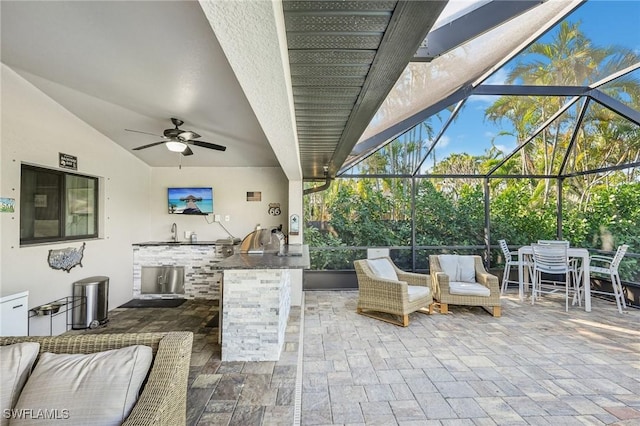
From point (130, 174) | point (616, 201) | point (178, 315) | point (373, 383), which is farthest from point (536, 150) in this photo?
point (130, 174)

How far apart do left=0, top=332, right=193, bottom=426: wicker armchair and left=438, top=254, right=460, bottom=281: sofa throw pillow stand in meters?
4.39

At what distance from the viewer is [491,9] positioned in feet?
6.66

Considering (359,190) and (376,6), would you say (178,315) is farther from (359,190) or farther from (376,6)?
(376,6)

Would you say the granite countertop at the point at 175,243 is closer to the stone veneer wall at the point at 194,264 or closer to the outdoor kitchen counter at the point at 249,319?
the stone veneer wall at the point at 194,264

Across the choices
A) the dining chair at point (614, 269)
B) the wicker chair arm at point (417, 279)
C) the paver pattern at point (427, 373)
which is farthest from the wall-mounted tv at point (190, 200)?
the dining chair at point (614, 269)

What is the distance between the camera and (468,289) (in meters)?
4.38

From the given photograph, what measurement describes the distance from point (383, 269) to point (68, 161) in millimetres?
4715

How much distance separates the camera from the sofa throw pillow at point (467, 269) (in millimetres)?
4770

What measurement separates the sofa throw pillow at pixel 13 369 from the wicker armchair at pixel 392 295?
3.59 m

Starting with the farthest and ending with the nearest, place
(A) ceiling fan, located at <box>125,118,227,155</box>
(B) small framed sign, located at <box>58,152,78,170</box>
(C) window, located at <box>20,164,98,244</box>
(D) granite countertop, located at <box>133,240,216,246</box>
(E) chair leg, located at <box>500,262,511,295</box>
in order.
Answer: (E) chair leg, located at <box>500,262,511,295</box>, (D) granite countertop, located at <box>133,240,216,246</box>, (B) small framed sign, located at <box>58,152,78,170</box>, (A) ceiling fan, located at <box>125,118,227,155</box>, (C) window, located at <box>20,164,98,244</box>

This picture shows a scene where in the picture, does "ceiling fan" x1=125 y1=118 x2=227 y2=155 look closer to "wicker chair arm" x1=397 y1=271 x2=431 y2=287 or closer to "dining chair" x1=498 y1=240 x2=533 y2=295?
"wicker chair arm" x1=397 y1=271 x2=431 y2=287

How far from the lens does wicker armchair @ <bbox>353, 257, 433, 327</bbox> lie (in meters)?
3.97

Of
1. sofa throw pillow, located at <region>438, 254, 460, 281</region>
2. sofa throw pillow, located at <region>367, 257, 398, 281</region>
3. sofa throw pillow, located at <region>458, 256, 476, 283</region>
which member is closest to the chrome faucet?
sofa throw pillow, located at <region>367, 257, 398, 281</region>

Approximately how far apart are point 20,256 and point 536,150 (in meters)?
8.27
